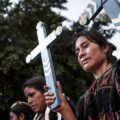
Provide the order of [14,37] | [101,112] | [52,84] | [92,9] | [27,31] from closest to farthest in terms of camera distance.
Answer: [101,112] < [92,9] < [52,84] < [14,37] < [27,31]

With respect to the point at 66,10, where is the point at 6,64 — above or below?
below

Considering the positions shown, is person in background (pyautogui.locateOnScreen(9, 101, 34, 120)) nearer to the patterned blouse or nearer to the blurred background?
the patterned blouse

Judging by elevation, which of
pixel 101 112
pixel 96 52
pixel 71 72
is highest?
pixel 71 72

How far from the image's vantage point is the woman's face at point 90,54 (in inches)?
91.6

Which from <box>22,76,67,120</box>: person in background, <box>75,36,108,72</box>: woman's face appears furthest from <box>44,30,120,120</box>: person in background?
<box>22,76,67,120</box>: person in background

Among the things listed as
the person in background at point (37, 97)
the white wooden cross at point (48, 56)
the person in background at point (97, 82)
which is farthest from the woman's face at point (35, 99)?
the person in background at point (97, 82)

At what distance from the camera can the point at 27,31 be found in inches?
609

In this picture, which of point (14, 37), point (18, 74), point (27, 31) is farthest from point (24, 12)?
point (18, 74)

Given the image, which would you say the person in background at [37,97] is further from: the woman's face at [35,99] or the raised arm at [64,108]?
the raised arm at [64,108]

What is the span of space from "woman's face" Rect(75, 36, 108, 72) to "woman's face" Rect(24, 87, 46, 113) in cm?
110

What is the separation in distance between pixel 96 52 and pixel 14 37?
11977 millimetres

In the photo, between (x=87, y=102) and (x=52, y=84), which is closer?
(x=87, y=102)

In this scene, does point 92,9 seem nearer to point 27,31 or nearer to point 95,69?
point 95,69

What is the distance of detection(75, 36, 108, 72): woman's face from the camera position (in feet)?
7.63
